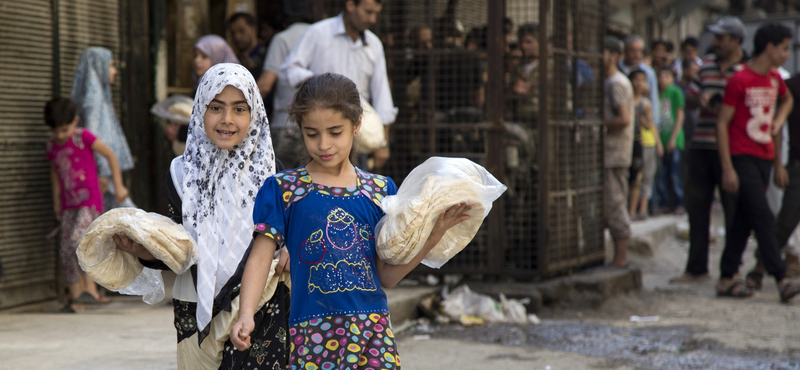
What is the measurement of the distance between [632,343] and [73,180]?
365cm

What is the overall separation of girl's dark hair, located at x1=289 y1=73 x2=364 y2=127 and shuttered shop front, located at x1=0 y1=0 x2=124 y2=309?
11.1 ft

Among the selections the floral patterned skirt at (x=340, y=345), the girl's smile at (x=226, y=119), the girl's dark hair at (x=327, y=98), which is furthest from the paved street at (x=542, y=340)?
the girl's dark hair at (x=327, y=98)

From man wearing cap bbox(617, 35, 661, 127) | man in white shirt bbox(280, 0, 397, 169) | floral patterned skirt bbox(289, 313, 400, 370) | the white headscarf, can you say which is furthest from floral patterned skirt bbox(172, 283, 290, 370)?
man wearing cap bbox(617, 35, 661, 127)

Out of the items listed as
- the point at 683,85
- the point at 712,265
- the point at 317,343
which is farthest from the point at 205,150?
the point at 683,85

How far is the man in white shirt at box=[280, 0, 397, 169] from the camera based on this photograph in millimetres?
5172

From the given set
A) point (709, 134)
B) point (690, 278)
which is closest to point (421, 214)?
point (709, 134)

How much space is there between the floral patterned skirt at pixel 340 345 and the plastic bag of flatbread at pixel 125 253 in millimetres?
484

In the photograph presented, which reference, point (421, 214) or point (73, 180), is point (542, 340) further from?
point (421, 214)

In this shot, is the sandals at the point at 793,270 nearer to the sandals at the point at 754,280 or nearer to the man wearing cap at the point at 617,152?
the sandals at the point at 754,280

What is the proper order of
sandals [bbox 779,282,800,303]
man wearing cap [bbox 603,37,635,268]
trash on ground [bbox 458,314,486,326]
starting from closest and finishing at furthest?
1. trash on ground [bbox 458,314,486,326]
2. sandals [bbox 779,282,800,303]
3. man wearing cap [bbox 603,37,635,268]

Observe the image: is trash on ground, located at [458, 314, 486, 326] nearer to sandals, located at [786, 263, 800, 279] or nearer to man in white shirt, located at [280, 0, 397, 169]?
man in white shirt, located at [280, 0, 397, 169]

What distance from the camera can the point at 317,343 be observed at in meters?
2.37

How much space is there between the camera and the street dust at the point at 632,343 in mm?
4762

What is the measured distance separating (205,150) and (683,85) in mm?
9728
